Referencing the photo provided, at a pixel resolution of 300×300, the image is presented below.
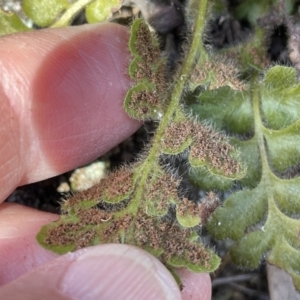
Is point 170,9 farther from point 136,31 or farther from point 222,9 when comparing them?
point 136,31

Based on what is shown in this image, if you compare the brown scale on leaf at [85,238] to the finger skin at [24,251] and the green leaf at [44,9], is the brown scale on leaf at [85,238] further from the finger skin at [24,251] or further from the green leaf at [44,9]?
the green leaf at [44,9]

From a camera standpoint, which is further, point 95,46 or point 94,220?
point 95,46

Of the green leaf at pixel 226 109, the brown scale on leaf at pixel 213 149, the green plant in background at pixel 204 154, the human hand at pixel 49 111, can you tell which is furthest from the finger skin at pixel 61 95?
the brown scale on leaf at pixel 213 149

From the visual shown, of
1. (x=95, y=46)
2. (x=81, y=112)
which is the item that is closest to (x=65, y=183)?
(x=81, y=112)

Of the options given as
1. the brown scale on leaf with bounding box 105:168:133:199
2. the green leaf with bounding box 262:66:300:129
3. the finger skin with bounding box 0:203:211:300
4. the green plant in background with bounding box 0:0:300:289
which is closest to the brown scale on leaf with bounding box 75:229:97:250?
the green plant in background with bounding box 0:0:300:289

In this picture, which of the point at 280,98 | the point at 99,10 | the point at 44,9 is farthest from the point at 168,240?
the point at 44,9

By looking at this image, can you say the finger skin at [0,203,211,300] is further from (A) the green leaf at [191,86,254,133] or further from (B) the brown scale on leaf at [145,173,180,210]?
(A) the green leaf at [191,86,254,133]

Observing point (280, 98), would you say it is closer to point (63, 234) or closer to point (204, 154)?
point (204, 154)
